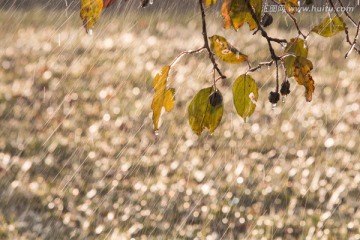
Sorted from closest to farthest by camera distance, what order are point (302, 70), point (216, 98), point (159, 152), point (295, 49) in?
point (216, 98) < point (302, 70) < point (295, 49) < point (159, 152)

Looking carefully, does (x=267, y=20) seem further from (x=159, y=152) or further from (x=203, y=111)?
(x=159, y=152)

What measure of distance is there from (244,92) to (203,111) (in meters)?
0.09

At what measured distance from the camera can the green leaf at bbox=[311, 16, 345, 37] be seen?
1.57 metres

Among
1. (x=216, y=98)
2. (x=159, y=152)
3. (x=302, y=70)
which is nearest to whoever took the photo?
(x=216, y=98)

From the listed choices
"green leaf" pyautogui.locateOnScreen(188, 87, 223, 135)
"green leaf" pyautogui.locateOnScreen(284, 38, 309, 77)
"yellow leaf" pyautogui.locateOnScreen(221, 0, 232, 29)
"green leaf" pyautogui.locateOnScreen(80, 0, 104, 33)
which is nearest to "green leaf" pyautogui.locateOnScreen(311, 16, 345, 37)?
"green leaf" pyautogui.locateOnScreen(284, 38, 309, 77)

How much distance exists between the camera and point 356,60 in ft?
27.9

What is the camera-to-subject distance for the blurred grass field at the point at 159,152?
5164mm

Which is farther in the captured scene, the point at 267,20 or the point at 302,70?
the point at 267,20

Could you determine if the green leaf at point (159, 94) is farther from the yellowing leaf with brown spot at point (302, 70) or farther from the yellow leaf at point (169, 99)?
the yellowing leaf with brown spot at point (302, 70)

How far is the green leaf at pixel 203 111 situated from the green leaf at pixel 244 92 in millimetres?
53

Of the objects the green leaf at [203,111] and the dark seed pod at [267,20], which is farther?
the dark seed pod at [267,20]

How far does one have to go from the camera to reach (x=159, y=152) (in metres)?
6.31

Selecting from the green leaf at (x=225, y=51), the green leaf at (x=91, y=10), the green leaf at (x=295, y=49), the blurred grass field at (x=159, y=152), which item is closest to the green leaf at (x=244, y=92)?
the green leaf at (x=225, y=51)

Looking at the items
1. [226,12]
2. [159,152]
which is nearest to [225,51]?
[226,12]
